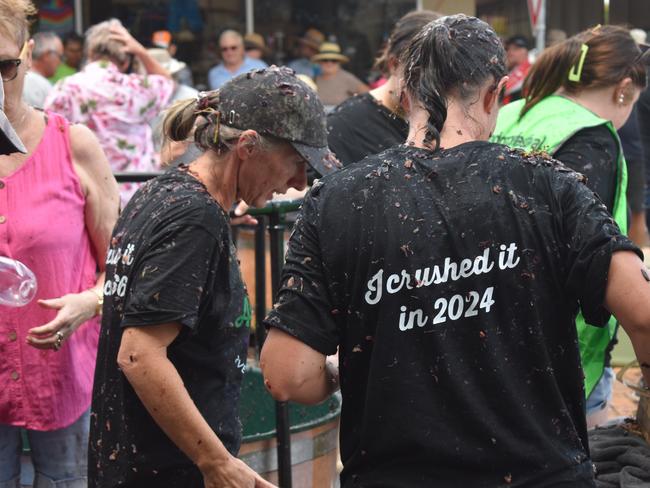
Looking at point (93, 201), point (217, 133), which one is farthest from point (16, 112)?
point (217, 133)

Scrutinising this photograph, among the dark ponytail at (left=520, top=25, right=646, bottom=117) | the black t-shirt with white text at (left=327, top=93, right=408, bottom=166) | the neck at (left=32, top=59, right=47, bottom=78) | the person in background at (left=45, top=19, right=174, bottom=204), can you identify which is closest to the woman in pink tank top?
the black t-shirt with white text at (left=327, top=93, right=408, bottom=166)

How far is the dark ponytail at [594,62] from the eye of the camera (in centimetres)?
356

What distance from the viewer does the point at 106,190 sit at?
3.13 m

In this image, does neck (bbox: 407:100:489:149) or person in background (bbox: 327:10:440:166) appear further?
person in background (bbox: 327:10:440:166)

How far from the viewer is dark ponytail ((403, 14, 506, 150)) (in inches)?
80.4

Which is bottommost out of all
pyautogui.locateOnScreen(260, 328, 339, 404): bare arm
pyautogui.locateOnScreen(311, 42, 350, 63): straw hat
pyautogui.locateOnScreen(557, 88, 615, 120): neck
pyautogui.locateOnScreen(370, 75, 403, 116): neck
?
pyautogui.locateOnScreen(311, 42, 350, 63): straw hat

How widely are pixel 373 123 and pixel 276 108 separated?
1.68m

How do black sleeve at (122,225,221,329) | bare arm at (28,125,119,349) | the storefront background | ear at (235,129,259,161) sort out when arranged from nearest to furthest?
black sleeve at (122,225,221,329) < ear at (235,129,259,161) < bare arm at (28,125,119,349) < the storefront background

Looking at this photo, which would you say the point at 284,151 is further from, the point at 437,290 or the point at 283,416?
the point at 283,416

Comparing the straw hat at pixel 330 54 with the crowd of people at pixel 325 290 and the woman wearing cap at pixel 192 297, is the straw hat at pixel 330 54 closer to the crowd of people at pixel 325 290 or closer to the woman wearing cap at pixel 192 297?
the crowd of people at pixel 325 290

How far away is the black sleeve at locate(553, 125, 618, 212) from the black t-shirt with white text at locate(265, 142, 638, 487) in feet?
4.48

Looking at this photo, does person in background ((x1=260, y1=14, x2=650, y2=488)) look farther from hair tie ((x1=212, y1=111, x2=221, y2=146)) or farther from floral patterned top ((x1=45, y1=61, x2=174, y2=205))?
floral patterned top ((x1=45, y1=61, x2=174, y2=205))

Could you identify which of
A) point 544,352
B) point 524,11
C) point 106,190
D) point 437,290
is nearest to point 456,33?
point 437,290

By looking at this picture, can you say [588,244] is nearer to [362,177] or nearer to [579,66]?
[362,177]
